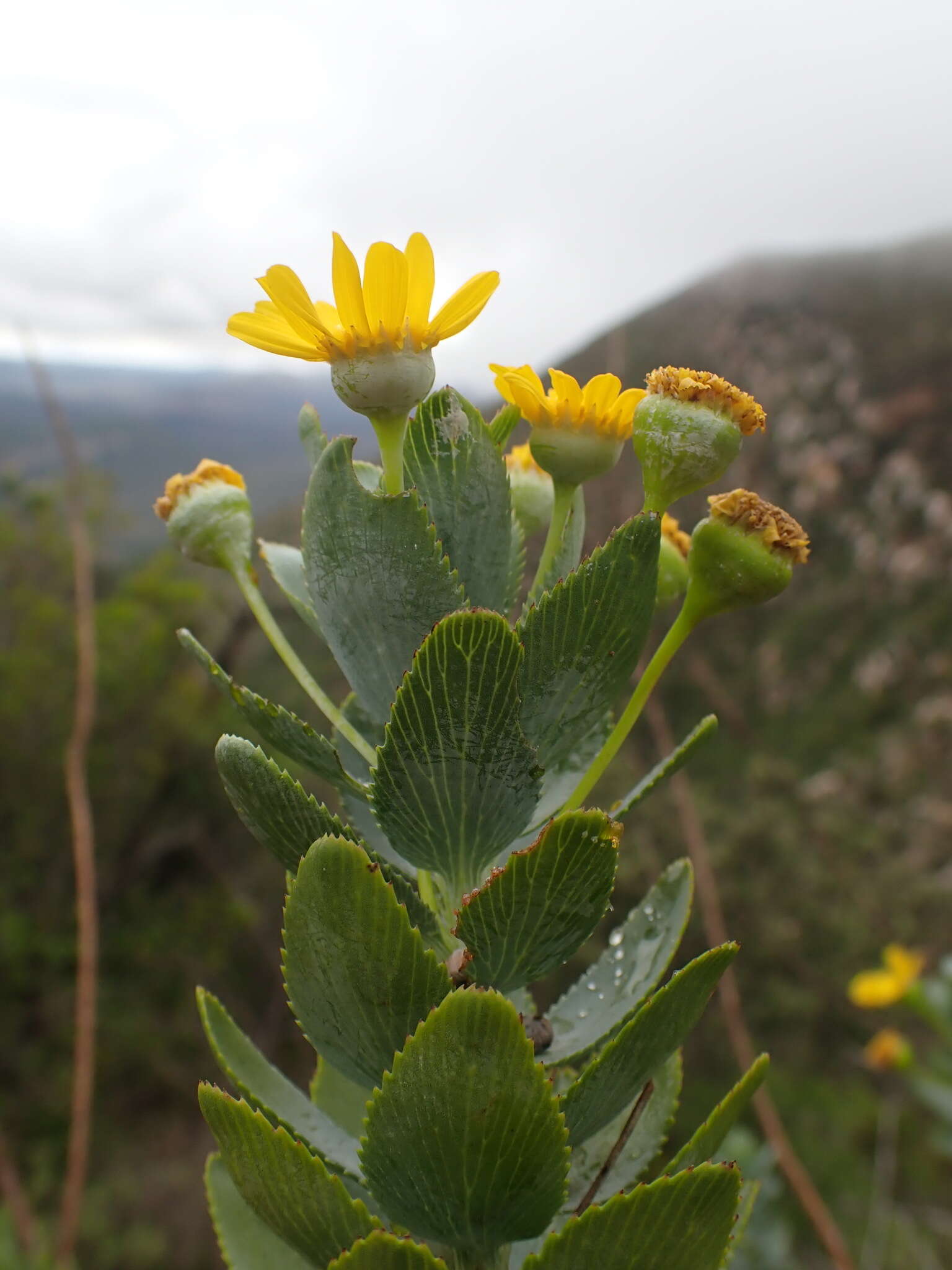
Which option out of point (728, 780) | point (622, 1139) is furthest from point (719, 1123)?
point (728, 780)

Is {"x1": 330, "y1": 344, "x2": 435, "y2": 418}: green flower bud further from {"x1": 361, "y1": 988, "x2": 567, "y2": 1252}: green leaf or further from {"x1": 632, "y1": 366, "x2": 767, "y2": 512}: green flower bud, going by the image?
{"x1": 361, "y1": 988, "x2": 567, "y2": 1252}: green leaf

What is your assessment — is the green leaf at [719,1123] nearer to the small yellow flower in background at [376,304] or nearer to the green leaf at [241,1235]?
the green leaf at [241,1235]

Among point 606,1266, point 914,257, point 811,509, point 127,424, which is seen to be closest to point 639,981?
point 606,1266

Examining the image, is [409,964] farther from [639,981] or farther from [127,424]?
[127,424]

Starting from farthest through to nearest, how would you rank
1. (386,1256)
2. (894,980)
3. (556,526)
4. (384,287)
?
(894,980)
(556,526)
(384,287)
(386,1256)

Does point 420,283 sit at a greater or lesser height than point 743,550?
greater

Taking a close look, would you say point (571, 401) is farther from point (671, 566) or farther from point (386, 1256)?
point (386, 1256)

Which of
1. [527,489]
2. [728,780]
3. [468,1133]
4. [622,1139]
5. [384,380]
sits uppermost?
[384,380]

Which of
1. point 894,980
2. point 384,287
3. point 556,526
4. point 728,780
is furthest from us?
point 728,780
